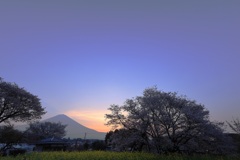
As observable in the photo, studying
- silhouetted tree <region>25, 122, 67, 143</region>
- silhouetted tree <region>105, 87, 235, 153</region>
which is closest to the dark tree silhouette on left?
silhouetted tree <region>105, 87, 235, 153</region>

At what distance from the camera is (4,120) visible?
34781mm

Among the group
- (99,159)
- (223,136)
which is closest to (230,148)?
(223,136)

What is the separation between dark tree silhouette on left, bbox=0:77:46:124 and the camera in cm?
3357

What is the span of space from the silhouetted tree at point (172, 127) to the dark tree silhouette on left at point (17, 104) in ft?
35.5

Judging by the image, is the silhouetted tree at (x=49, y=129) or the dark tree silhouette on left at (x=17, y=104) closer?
the dark tree silhouette on left at (x=17, y=104)

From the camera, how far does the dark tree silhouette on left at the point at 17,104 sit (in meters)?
33.6

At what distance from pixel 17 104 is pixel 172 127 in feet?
61.1

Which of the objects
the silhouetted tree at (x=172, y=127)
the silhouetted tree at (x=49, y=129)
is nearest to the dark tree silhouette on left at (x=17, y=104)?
the silhouetted tree at (x=172, y=127)

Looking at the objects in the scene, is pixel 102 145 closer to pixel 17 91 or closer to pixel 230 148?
pixel 17 91

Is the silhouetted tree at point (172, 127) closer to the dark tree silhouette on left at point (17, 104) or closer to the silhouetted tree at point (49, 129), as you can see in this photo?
the dark tree silhouette on left at point (17, 104)

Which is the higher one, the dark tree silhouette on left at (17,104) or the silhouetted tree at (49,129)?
the silhouetted tree at (49,129)

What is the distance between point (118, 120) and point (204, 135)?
32.9 feet

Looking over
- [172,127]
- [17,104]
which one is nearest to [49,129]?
[17,104]

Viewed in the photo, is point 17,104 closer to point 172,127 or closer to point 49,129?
point 172,127
